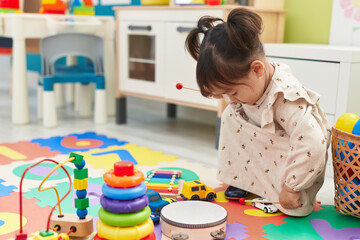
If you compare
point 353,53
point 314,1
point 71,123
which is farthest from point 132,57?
point 353,53

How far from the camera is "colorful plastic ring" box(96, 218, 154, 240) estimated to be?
2.77 feet

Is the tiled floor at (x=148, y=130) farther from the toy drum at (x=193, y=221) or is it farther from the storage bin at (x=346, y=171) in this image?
the toy drum at (x=193, y=221)

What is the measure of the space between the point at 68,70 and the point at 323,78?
4.44 ft

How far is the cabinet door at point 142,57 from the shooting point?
6.60ft

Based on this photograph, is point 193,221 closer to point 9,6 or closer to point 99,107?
point 99,107

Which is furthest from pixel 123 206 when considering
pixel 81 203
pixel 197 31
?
pixel 197 31

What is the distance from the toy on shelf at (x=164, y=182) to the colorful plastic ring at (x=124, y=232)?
0.36 metres

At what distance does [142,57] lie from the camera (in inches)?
83.4

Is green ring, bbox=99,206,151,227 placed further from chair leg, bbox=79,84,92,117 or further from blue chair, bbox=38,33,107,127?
chair leg, bbox=79,84,92,117

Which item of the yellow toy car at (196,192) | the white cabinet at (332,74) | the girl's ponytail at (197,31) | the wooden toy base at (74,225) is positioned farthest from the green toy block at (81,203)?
the white cabinet at (332,74)

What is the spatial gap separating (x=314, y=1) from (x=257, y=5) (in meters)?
0.29

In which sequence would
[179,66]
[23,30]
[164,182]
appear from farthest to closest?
1. [23,30]
2. [179,66]
3. [164,182]

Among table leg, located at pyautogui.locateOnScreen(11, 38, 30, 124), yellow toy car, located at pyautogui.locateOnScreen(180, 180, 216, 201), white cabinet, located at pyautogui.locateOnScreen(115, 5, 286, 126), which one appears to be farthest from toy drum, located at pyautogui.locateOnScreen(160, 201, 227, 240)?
table leg, located at pyautogui.locateOnScreen(11, 38, 30, 124)

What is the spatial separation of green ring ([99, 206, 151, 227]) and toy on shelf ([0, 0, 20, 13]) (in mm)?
1853
